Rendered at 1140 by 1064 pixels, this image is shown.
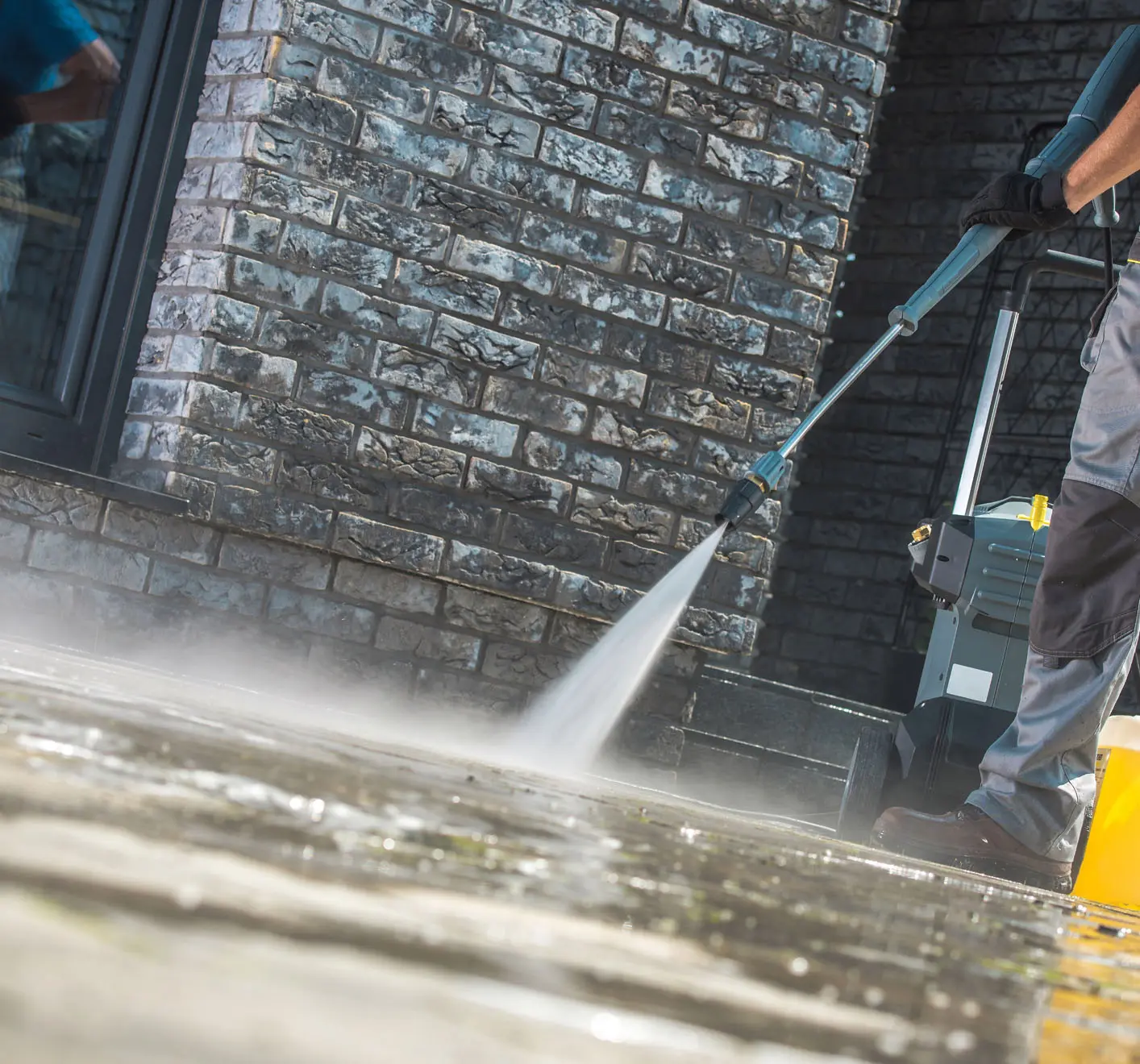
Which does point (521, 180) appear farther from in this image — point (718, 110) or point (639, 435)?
point (639, 435)

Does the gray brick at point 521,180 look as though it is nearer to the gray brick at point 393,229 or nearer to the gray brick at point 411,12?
the gray brick at point 393,229

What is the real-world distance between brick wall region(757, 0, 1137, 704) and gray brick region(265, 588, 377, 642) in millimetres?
4495

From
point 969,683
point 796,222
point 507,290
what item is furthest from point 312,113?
point 969,683

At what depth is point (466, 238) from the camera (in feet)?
12.1

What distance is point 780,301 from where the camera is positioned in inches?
156

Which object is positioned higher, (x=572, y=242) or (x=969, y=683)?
(x=572, y=242)

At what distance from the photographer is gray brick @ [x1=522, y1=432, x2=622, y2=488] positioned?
3.75m

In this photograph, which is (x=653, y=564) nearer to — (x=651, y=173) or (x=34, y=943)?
(x=651, y=173)

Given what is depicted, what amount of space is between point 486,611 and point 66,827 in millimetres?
3116

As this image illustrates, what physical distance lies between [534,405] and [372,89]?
91cm

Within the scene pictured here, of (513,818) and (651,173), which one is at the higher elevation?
(651,173)

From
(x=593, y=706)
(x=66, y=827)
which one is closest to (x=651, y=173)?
(x=593, y=706)

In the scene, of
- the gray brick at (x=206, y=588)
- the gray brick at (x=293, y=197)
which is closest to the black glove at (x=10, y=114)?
the gray brick at (x=293, y=197)

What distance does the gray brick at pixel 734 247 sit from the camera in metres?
3.88
